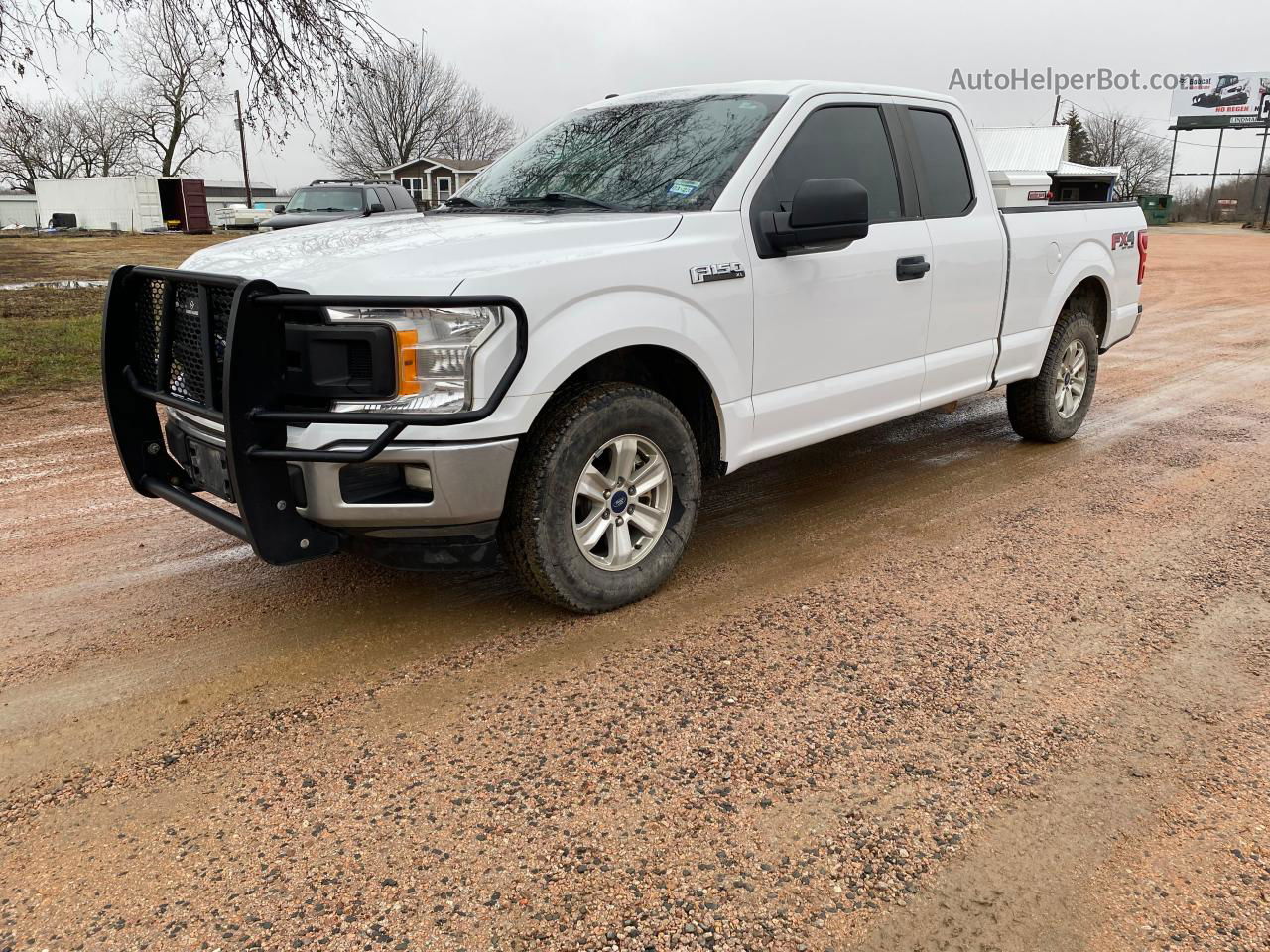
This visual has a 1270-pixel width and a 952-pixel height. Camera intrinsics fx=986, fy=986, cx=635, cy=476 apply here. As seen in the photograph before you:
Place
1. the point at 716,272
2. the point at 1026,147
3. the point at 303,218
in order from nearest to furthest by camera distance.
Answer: the point at 716,272 → the point at 303,218 → the point at 1026,147

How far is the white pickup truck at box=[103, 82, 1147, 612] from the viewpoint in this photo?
3.17 meters

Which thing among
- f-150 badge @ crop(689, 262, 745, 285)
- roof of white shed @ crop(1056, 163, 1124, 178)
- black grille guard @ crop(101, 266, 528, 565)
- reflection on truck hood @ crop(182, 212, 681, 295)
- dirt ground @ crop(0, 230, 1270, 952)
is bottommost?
dirt ground @ crop(0, 230, 1270, 952)

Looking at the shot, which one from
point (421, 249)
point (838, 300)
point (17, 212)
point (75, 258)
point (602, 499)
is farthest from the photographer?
point (17, 212)

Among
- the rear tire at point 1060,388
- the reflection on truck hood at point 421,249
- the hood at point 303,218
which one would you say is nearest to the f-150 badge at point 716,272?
the reflection on truck hood at point 421,249

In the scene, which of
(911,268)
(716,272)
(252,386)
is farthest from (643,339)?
(911,268)

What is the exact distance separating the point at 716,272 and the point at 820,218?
18.6 inches

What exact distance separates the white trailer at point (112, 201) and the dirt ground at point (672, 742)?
48826mm

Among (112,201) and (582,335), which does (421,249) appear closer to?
(582,335)

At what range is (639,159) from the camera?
4.38 m

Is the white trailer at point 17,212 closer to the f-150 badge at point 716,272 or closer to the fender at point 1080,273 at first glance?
the fender at point 1080,273

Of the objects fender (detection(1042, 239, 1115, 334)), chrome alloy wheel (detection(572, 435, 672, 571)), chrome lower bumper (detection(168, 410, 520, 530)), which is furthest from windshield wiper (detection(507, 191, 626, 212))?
fender (detection(1042, 239, 1115, 334))

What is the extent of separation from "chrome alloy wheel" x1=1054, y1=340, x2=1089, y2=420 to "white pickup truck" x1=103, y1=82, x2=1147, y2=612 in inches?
43.5

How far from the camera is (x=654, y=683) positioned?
3.31m

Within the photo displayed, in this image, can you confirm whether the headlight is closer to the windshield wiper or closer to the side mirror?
the windshield wiper
